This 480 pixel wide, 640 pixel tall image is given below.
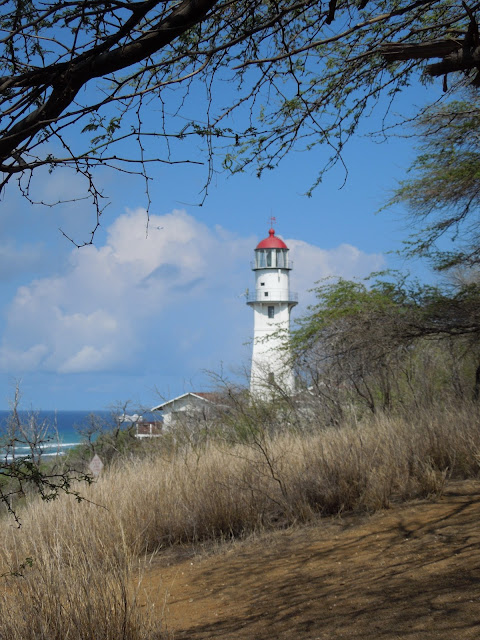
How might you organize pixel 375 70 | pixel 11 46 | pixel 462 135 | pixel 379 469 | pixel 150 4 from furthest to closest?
pixel 462 135, pixel 379 469, pixel 375 70, pixel 11 46, pixel 150 4

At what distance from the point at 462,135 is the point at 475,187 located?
105cm

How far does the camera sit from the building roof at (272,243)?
41812 mm

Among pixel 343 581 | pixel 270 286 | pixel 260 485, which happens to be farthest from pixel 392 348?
pixel 270 286

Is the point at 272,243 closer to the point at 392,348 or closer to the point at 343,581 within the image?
the point at 392,348

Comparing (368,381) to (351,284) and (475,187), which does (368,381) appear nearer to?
(351,284)

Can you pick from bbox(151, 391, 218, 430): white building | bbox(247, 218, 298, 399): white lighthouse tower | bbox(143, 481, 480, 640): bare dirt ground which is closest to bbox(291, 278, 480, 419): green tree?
bbox(151, 391, 218, 430): white building

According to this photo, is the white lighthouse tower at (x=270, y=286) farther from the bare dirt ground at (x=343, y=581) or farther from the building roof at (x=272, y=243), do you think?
the bare dirt ground at (x=343, y=581)

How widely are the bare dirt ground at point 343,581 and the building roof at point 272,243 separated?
112 ft

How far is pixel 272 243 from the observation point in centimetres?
4197

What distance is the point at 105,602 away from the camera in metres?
3.81

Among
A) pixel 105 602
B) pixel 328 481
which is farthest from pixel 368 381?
pixel 105 602

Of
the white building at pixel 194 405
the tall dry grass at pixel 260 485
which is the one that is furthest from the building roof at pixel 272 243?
the tall dry grass at pixel 260 485

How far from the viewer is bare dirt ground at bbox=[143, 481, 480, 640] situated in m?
4.61

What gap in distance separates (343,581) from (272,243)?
3687cm
